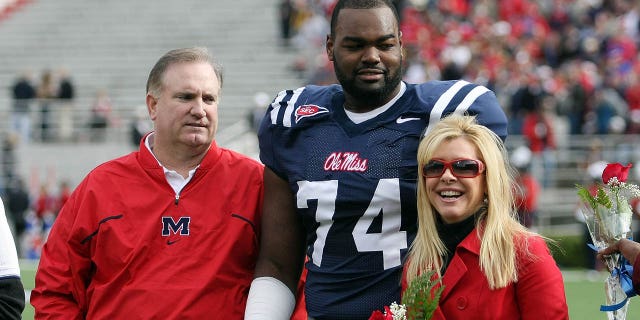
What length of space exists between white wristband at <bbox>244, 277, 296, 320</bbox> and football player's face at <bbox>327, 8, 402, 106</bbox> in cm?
74

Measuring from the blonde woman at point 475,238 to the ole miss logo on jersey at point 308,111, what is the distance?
0.50 m

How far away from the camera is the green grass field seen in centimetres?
948

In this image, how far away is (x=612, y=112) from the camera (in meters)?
16.1

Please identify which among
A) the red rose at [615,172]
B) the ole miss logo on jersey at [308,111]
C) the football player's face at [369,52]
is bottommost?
the red rose at [615,172]

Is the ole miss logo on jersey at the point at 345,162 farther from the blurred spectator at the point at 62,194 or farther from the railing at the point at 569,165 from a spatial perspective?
the blurred spectator at the point at 62,194

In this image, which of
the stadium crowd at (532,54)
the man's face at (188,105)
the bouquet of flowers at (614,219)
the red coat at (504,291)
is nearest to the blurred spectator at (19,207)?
the stadium crowd at (532,54)

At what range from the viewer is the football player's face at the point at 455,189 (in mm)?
3852

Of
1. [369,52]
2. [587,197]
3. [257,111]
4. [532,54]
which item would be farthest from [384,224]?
[532,54]

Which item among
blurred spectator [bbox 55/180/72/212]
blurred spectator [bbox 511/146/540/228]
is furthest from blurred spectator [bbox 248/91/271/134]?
blurred spectator [bbox 511/146/540/228]

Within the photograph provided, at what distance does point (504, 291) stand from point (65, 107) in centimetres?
1642

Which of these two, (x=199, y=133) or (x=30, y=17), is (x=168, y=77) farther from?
(x=30, y=17)

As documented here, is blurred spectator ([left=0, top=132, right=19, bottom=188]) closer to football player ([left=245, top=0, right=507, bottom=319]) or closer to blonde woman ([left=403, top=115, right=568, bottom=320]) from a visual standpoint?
football player ([left=245, top=0, right=507, bottom=319])

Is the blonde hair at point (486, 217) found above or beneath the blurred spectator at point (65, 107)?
above

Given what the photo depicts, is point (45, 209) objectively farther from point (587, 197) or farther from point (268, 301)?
point (587, 197)
